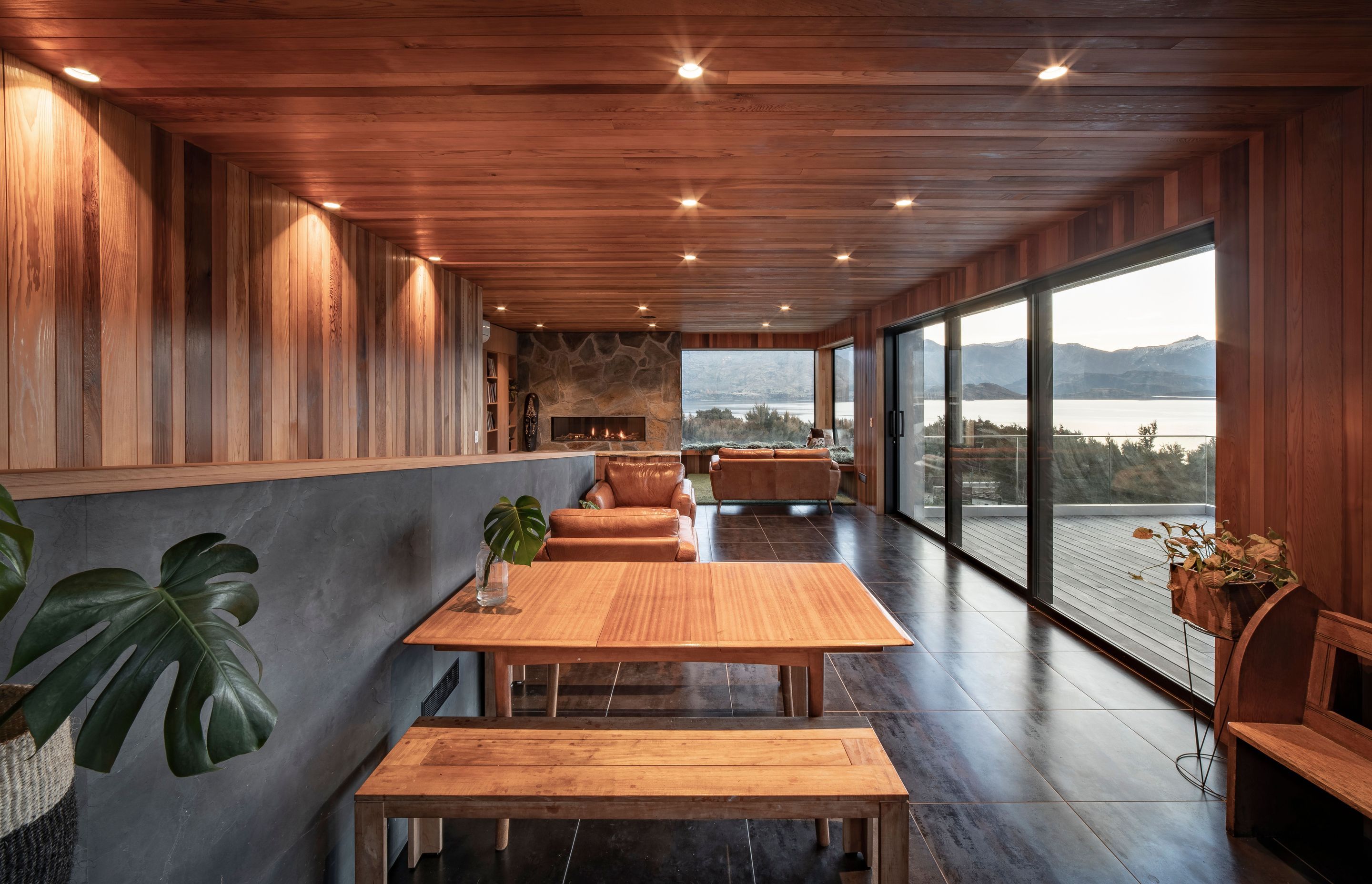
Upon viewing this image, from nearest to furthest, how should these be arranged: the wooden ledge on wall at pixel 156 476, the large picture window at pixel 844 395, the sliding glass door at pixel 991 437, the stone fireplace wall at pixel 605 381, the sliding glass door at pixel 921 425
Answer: the wooden ledge on wall at pixel 156 476
the sliding glass door at pixel 991 437
the sliding glass door at pixel 921 425
the large picture window at pixel 844 395
the stone fireplace wall at pixel 605 381

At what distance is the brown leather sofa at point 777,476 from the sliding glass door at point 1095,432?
208 centimetres

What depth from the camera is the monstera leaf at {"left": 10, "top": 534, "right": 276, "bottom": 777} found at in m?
0.63

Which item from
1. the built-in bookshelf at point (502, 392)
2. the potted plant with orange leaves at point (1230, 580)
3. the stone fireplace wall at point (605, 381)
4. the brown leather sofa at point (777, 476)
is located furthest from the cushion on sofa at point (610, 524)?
the stone fireplace wall at point (605, 381)

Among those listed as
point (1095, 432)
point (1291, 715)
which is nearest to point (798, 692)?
point (1291, 715)

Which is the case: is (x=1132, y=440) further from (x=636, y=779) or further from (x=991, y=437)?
(x=636, y=779)

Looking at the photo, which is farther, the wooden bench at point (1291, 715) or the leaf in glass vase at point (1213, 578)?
the leaf in glass vase at point (1213, 578)

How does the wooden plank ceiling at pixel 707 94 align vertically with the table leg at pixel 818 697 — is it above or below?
above

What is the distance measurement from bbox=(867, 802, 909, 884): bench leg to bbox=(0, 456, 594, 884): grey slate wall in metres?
1.27

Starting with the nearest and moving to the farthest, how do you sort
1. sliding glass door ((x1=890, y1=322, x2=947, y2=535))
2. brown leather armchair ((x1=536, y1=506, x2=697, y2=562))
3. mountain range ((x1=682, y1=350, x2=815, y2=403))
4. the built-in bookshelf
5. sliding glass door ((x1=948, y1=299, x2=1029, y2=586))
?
1. brown leather armchair ((x1=536, y1=506, x2=697, y2=562))
2. sliding glass door ((x1=948, y1=299, x2=1029, y2=586))
3. sliding glass door ((x1=890, y1=322, x2=947, y2=535))
4. the built-in bookshelf
5. mountain range ((x1=682, y1=350, x2=815, y2=403))

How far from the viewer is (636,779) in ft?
4.75

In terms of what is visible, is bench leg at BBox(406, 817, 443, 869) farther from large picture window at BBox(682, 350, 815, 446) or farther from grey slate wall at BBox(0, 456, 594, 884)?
large picture window at BBox(682, 350, 815, 446)

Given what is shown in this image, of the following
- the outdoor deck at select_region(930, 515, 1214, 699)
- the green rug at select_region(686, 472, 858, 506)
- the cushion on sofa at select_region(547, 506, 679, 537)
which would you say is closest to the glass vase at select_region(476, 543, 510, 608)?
the cushion on sofa at select_region(547, 506, 679, 537)

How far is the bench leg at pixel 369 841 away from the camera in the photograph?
4.56 ft

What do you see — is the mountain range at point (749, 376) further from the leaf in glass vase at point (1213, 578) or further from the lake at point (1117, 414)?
the leaf in glass vase at point (1213, 578)
